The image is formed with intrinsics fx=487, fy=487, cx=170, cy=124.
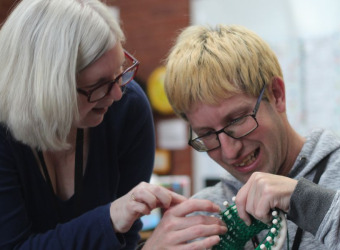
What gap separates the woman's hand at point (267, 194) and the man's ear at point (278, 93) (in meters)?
0.38

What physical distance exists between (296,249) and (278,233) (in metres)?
0.26

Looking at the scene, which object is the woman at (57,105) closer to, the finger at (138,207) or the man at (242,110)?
the finger at (138,207)

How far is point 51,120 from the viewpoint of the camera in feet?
4.05

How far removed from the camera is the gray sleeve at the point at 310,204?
3.26 feet

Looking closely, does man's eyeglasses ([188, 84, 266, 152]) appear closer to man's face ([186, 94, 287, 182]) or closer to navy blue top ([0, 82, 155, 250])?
man's face ([186, 94, 287, 182])

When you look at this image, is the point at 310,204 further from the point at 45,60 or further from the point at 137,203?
the point at 45,60

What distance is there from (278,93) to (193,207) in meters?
0.42

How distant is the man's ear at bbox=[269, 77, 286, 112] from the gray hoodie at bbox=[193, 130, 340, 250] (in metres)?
0.14

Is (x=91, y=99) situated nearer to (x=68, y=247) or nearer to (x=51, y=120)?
(x=51, y=120)

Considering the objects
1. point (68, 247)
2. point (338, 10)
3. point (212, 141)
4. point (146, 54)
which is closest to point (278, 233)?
point (212, 141)

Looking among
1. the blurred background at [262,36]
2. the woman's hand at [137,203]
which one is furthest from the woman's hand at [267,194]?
the blurred background at [262,36]

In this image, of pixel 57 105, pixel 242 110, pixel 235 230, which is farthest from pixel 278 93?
pixel 57 105

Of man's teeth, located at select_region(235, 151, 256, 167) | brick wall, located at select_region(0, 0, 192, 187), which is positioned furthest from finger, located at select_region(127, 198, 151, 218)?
brick wall, located at select_region(0, 0, 192, 187)

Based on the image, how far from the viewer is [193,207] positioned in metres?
1.25
